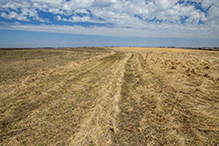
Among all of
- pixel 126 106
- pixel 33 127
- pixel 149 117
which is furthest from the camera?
pixel 126 106

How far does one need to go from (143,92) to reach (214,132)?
3.91 meters

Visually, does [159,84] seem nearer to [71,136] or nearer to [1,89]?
[71,136]

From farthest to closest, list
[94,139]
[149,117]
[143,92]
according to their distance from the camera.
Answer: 1. [143,92]
2. [149,117]
3. [94,139]

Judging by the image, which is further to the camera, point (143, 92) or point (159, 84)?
point (159, 84)

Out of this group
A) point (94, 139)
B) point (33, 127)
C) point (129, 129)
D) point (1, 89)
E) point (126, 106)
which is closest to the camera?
point (94, 139)

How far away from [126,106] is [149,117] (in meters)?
1.28

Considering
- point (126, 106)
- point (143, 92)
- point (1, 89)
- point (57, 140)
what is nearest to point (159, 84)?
point (143, 92)

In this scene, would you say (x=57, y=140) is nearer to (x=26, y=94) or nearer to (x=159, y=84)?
(x=26, y=94)

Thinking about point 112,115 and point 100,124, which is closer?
point 100,124

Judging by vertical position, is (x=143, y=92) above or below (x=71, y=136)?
above

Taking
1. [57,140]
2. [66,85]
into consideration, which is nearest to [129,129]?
[57,140]

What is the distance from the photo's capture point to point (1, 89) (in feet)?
30.3

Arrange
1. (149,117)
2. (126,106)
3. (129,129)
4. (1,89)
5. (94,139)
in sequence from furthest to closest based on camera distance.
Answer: (1,89) → (126,106) → (149,117) → (129,129) → (94,139)

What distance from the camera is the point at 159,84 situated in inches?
375
